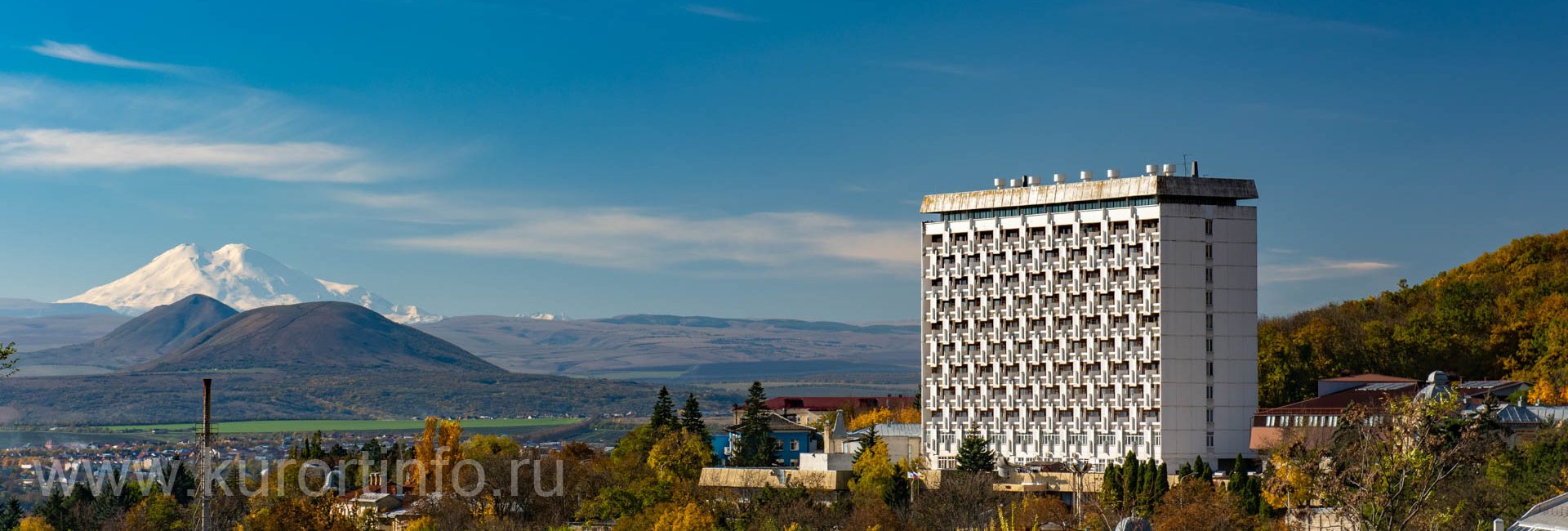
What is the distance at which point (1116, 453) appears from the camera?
393 ft

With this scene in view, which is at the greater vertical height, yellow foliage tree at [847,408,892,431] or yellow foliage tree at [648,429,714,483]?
yellow foliage tree at [847,408,892,431]

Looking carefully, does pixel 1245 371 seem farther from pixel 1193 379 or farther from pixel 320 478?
pixel 320 478

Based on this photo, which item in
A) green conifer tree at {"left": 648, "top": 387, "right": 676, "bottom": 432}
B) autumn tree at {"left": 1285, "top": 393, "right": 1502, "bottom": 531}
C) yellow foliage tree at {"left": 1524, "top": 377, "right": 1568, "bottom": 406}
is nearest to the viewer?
autumn tree at {"left": 1285, "top": 393, "right": 1502, "bottom": 531}

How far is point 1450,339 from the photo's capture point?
13838cm

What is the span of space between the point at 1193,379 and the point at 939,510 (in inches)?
797

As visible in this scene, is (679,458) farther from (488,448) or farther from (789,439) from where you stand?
(488,448)

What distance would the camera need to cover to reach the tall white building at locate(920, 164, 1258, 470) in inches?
4670

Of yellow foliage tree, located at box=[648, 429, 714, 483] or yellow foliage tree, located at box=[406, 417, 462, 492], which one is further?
yellow foliage tree, located at box=[406, 417, 462, 492]

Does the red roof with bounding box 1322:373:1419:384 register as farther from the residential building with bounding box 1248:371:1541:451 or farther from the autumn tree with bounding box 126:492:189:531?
the autumn tree with bounding box 126:492:189:531

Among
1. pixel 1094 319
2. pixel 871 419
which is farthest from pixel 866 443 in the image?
pixel 871 419

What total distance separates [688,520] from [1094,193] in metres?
35.8

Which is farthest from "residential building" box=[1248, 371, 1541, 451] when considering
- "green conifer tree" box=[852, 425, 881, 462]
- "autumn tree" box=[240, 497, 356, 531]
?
"autumn tree" box=[240, 497, 356, 531]

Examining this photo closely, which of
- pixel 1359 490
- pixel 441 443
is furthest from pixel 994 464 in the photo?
pixel 1359 490

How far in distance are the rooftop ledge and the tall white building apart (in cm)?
9
